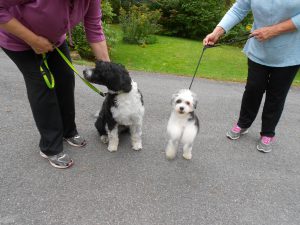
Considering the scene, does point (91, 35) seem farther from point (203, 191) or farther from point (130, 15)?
point (130, 15)

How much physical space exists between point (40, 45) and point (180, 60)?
8.05m

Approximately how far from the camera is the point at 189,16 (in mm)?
15047

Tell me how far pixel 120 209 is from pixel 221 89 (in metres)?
4.73

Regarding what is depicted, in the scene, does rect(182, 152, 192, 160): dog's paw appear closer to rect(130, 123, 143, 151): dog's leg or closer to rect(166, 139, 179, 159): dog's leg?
rect(166, 139, 179, 159): dog's leg

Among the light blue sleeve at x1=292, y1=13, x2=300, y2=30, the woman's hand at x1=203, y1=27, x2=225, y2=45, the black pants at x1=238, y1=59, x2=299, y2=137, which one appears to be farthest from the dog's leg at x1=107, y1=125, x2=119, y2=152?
the light blue sleeve at x1=292, y1=13, x2=300, y2=30

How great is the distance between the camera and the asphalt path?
265 centimetres

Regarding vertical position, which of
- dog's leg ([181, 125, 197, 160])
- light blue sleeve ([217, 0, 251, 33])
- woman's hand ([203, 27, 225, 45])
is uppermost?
light blue sleeve ([217, 0, 251, 33])

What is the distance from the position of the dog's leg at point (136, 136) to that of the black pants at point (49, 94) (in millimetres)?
741

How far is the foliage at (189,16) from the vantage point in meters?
14.7

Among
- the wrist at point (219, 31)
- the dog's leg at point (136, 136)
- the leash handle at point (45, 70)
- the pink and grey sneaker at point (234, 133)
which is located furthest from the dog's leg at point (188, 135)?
the leash handle at point (45, 70)

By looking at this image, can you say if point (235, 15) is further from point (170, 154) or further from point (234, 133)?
point (170, 154)

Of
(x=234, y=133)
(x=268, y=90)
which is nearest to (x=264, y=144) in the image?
(x=234, y=133)

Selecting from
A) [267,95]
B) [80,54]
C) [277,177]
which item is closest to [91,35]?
[267,95]

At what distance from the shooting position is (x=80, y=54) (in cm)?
869
